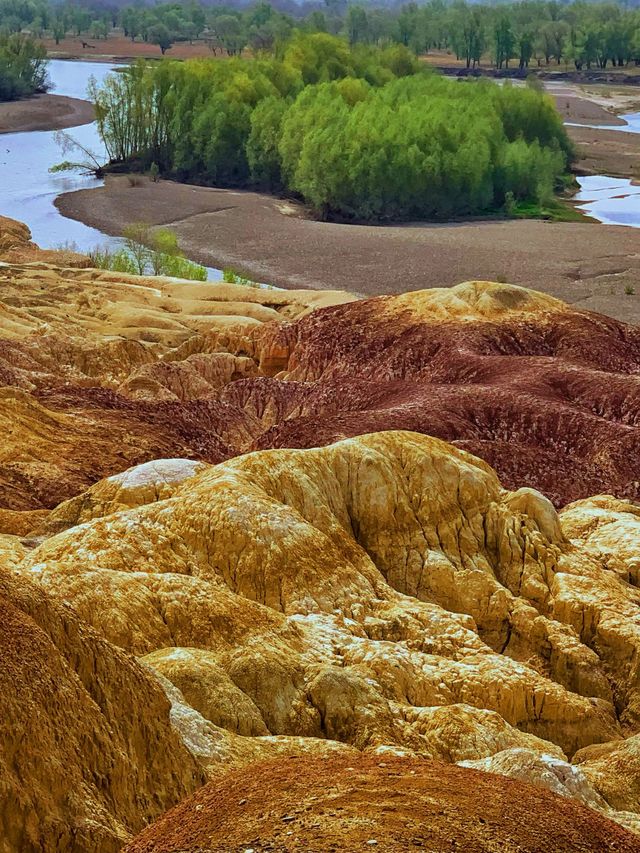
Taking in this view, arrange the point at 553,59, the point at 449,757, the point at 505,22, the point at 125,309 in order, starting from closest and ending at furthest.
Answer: the point at 449,757, the point at 125,309, the point at 505,22, the point at 553,59

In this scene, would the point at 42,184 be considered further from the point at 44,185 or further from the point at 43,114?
the point at 43,114

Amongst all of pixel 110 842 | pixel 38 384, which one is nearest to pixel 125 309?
pixel 38 384

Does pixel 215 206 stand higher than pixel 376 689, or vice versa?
pixel 376 689

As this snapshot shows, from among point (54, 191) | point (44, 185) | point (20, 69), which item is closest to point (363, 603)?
point (54, 191)

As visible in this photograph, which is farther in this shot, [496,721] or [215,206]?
[215,206]

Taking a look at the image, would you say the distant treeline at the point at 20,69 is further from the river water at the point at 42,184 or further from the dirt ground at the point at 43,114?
the river water at the point at 42,184

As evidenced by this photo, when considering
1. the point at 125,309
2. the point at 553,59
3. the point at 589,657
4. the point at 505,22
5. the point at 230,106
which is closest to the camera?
the point at 589,657

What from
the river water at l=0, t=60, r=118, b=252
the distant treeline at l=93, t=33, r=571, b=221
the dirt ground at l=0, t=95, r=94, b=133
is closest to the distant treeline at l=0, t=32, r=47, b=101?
the dirt ground at l=0, t=95, r=94, b=133

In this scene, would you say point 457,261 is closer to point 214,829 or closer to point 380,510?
point 380,510
